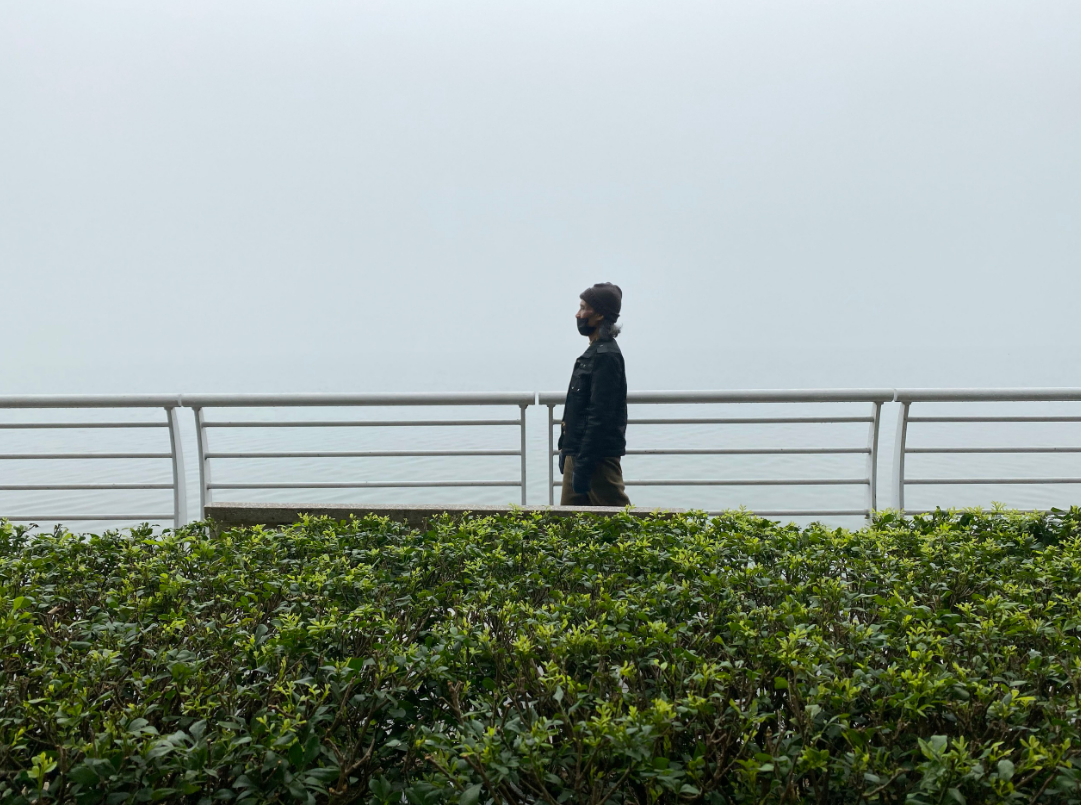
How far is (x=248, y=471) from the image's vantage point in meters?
14.8

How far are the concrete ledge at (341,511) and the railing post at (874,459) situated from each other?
6.87ft

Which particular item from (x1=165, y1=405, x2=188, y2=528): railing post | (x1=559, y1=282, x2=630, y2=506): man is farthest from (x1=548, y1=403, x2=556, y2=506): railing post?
(x1=165, y1=405, x2=188, y2=528): railing post

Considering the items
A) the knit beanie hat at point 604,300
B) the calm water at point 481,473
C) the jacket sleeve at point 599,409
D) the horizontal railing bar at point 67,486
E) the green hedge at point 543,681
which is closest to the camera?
the green hedge at point 543,681

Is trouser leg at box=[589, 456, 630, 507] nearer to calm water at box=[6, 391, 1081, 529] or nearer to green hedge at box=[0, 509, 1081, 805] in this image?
green hedge at box=[0, 509, 1081, 805]

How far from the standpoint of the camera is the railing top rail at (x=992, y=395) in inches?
185

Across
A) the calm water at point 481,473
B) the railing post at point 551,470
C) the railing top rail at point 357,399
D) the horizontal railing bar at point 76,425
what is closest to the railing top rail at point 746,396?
the railing post at point 551,470

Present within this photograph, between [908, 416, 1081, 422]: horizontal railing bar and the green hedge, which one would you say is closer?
the green hedge

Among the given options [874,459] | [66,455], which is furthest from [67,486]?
[874,459]

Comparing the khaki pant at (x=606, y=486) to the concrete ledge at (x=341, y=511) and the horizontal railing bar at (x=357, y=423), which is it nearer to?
the horizontal railing bar at (x=357, y=423)

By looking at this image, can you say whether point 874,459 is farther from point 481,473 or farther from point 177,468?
point 481,473

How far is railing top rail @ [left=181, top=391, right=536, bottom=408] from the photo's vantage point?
468 cm

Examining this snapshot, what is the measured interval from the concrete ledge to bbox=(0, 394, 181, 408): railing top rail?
60.0 inches

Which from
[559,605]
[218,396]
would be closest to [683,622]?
[559,605]

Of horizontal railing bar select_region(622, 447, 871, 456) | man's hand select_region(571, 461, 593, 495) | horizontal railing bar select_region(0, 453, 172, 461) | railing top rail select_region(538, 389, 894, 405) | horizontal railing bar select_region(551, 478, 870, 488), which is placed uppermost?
railing top rail select_region(538, 389, 894, 405)
